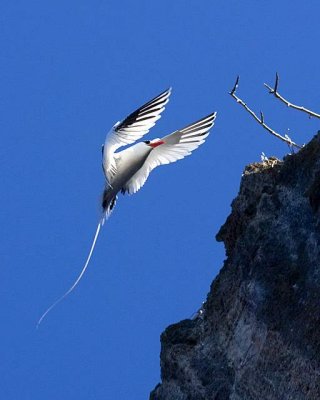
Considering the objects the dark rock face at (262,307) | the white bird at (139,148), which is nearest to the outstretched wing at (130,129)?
the white bird at (139,148)

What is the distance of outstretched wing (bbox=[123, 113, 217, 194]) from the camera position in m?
9.52

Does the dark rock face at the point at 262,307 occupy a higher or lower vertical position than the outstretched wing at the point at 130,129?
lower

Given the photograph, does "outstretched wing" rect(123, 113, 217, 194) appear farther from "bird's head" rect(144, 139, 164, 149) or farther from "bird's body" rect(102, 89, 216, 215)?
"bird's head" rect(144, 139, 164, 149)

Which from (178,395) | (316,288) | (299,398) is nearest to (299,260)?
(316,288)

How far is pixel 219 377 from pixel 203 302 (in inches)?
41.5

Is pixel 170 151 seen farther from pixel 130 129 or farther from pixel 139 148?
pixel 130 129

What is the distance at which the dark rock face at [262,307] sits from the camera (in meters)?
6.80

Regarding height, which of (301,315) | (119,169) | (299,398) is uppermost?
(119,169)

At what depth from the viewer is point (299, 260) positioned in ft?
22.8

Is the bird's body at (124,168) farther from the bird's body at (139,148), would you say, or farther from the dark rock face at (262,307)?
the dark rock face at (262,307)

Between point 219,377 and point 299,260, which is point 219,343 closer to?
point 219,377

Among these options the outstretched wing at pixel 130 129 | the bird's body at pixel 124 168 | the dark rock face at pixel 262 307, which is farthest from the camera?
the bird's body at pixel 124 168

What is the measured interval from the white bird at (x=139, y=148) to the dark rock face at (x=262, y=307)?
126cm

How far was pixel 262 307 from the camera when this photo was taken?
7.24m
